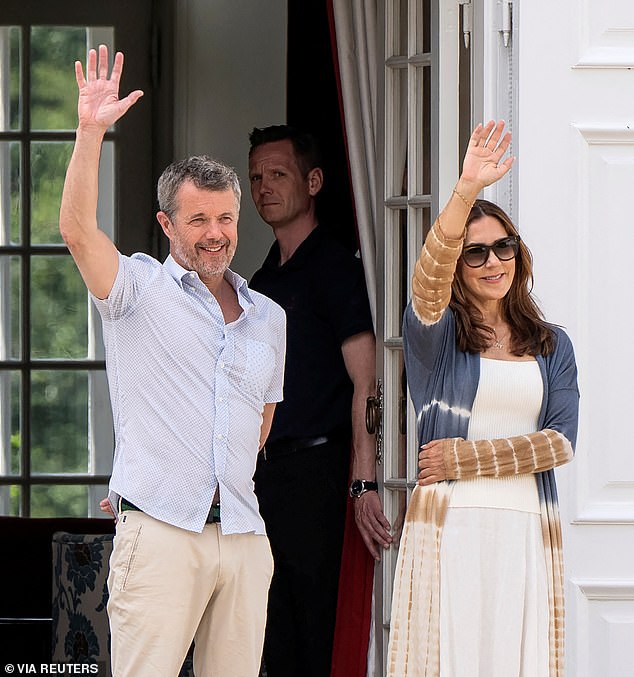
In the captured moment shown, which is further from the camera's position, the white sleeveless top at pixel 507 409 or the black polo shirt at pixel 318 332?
the black polo shirt at pixel 318 332

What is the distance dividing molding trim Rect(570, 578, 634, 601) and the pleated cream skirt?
1.26 ft

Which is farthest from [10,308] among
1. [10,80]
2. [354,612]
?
[354,612]

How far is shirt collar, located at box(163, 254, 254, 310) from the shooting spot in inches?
107

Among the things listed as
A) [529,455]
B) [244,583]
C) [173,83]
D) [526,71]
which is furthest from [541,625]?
[173,83]

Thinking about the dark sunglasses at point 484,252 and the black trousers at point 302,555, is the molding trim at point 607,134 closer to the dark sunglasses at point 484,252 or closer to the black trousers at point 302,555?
the dark sunglasses at point 484,252

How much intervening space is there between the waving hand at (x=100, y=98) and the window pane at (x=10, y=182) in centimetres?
359

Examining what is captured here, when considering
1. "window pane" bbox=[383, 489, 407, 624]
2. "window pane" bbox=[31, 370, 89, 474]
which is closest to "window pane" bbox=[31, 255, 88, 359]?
"window pane" bbox=[31, 370, 89, 474]

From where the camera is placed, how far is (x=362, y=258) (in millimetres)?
3809

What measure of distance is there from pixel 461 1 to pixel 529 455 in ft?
4.18

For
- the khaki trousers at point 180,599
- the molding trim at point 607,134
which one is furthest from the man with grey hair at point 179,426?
the molding trim at point 607,134

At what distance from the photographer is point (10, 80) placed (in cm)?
606

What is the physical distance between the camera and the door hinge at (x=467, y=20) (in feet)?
10.9

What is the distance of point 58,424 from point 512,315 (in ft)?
12.1

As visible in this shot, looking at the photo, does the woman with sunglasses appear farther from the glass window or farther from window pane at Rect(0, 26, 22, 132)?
window pane at Rect(0, 26, 22, 132)
